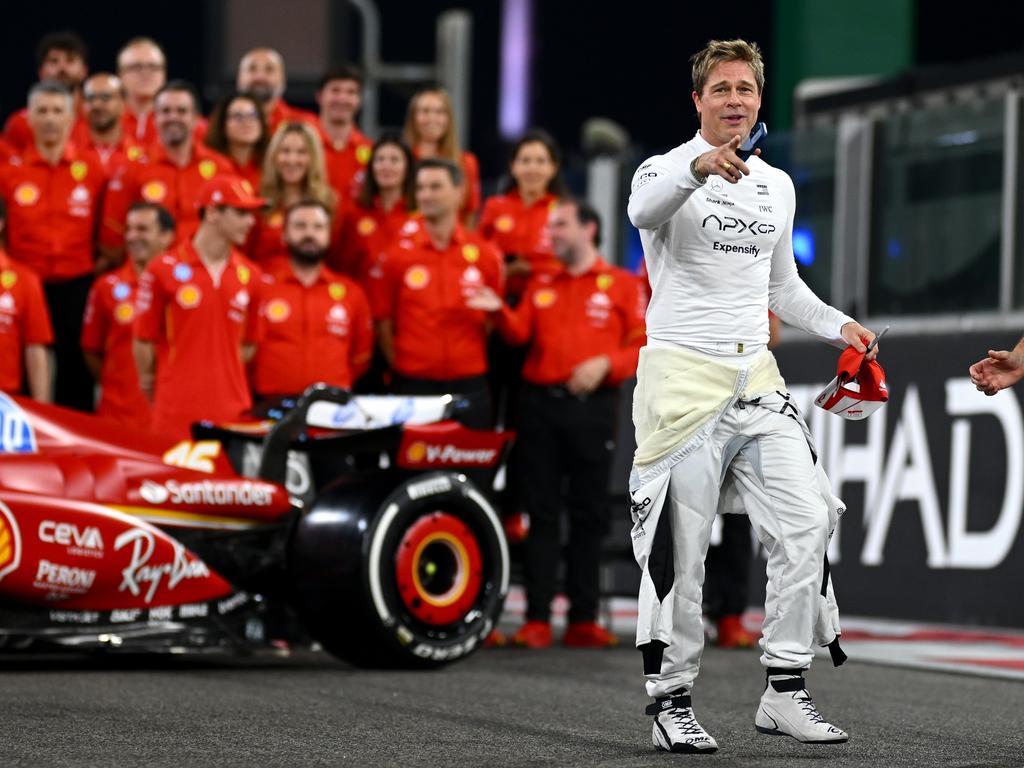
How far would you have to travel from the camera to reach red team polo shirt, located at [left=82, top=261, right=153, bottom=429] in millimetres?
8867

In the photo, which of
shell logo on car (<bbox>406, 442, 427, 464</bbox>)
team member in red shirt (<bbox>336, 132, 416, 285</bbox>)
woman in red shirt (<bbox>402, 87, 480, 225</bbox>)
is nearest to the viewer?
shell logo on car (<bbox>406, 442, 427, 464</bbox>)

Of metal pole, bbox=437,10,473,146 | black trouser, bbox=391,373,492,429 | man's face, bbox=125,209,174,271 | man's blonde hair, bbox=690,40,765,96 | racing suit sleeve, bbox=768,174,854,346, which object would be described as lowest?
black trouser, bbox=391,373,492,429

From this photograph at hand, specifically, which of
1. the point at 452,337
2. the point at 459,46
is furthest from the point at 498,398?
the point at 459,46

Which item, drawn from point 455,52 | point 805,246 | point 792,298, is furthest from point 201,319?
point 455,52

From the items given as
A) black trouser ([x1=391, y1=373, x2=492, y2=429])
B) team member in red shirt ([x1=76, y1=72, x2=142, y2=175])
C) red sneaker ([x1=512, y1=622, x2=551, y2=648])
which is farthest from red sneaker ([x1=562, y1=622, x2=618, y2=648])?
team member in red shirt ([x1=76, y1=72, x2=142, y2=175])

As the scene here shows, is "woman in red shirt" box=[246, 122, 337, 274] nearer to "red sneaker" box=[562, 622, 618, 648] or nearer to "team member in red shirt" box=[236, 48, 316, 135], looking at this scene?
"team member in red shirt" box=[236, 48, 316, 135]

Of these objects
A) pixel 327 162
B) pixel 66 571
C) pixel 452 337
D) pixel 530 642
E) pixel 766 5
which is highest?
pixel 766 5

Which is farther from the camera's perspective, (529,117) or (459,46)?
(529,117)

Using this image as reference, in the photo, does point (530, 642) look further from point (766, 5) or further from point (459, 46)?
point (766, 5)

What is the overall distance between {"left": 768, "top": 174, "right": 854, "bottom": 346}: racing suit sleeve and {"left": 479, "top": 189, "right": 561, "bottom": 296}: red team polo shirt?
3.96m

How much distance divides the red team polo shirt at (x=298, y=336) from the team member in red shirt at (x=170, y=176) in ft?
2.50

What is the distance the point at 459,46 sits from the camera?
14.1 meters

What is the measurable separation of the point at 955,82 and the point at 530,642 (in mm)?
4429

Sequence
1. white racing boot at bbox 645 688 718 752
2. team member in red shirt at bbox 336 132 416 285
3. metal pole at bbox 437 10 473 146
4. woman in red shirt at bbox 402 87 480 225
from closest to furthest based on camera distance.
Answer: white racing boot at bbox 645 688 718 752
team member in red shirt at bbox 336 132 416 285
woman in red shirt at bbox 402 87 480 225
metal pole at bbox 437 10 473 146
